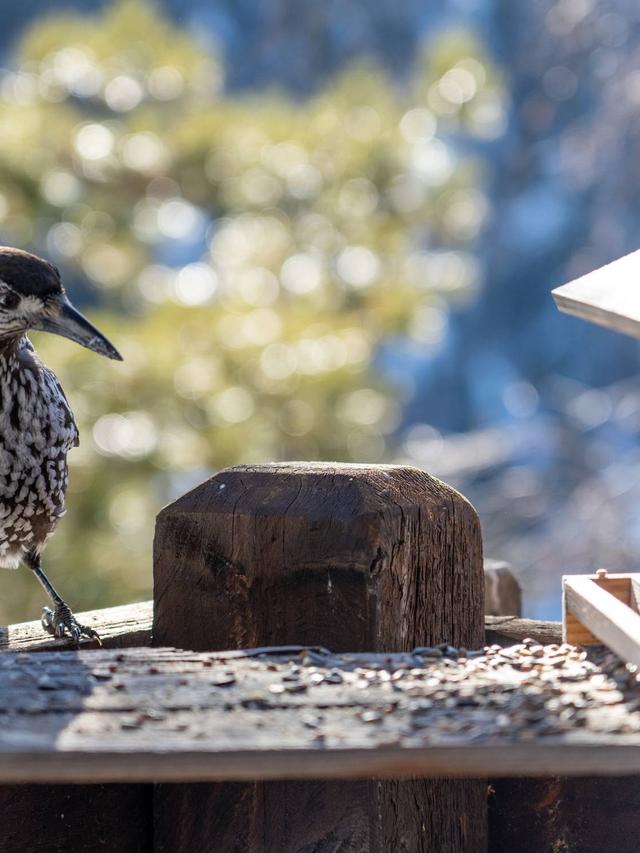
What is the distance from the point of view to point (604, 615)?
1524 mm

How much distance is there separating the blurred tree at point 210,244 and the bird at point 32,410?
260 cm

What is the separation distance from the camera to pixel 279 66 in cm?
2011

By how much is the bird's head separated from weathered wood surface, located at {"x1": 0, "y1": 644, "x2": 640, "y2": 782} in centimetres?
91

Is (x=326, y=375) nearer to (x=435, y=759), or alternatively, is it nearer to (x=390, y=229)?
(x=390, y=229)

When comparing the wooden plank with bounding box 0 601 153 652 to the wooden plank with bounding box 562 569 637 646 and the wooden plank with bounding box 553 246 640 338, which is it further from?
the wooden plank with bounding box 553 246 640 338

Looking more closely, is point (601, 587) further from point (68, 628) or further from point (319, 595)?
point (68, 628)

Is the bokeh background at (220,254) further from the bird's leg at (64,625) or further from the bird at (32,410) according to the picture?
the bird's leg at (64,625)

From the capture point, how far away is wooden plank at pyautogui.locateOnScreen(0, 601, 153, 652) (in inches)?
74.0

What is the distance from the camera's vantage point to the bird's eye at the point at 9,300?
7.49 feet

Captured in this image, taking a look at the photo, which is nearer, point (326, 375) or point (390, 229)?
point (326, 375)

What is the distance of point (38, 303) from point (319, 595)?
89 cm

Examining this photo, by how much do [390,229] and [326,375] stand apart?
137cm

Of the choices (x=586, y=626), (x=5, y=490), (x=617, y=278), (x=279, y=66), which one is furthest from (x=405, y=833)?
(x=279, y=66)

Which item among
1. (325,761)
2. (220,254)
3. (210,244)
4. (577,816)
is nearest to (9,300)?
(577,816)
